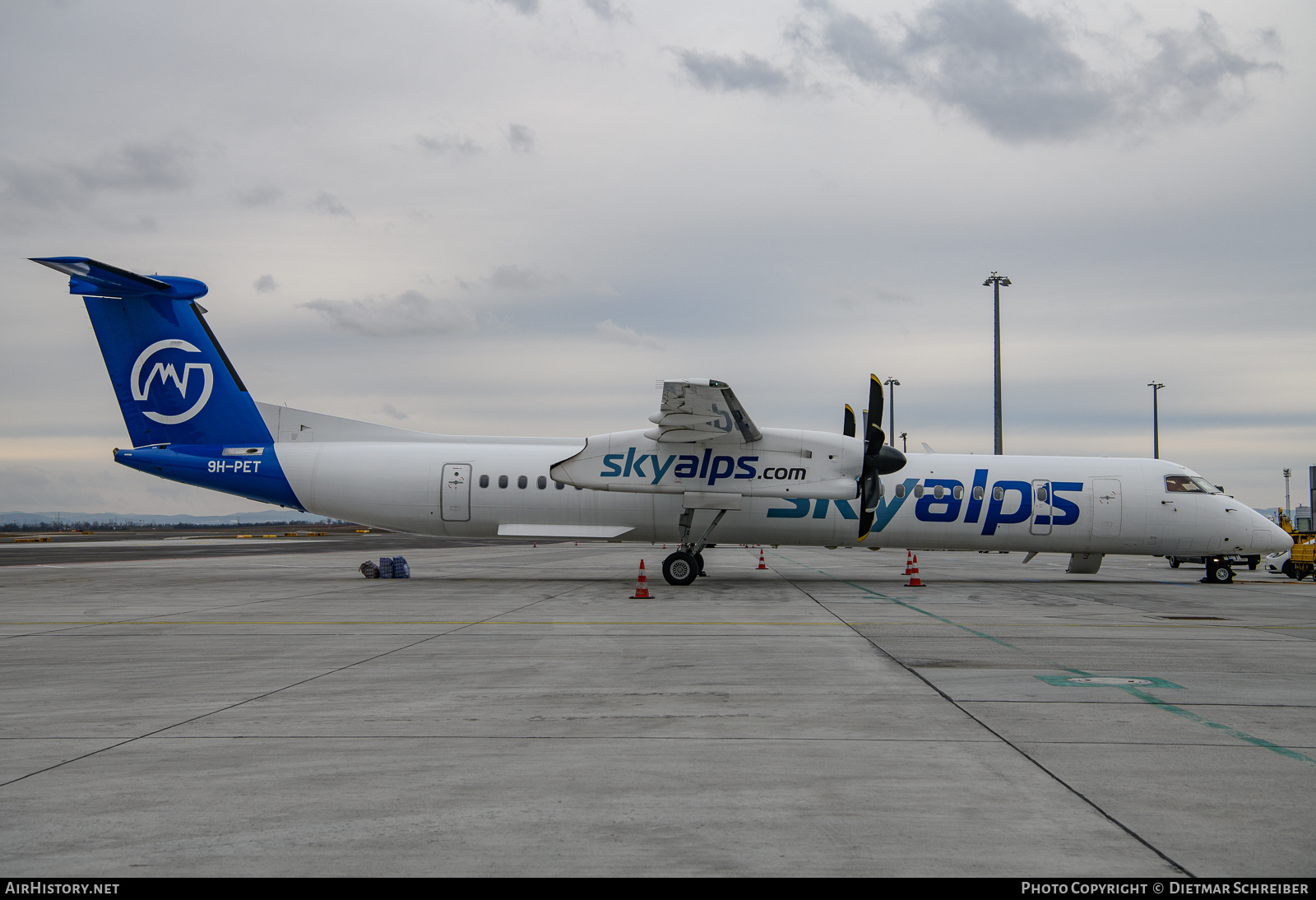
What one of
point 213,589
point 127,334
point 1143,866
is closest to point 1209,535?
point 1143,866

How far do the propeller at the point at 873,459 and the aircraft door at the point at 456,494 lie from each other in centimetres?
958

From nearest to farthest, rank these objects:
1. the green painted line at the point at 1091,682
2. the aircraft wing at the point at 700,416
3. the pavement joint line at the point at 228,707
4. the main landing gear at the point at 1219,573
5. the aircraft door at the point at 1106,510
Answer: the pavement joint line at the point at 228,707
the green painted line at the point at 1091,682
the aircraft wing at the point at 700,416
the aircraft door at the point at 1106,510
the main landing gear at the point at 1219,573

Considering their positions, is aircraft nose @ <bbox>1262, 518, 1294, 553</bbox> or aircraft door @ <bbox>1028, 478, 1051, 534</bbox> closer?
aircraft door @ <bbox>1028, 478, 1051, 534</bbox>

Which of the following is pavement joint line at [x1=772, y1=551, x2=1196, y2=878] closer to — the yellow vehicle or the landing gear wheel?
the landing gear wheel

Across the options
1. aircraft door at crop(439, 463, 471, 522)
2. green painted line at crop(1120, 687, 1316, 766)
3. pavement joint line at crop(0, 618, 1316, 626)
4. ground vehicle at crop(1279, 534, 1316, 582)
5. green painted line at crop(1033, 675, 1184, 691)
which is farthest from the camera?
ground vehicle at crop(1279, 534, 1316, 582)

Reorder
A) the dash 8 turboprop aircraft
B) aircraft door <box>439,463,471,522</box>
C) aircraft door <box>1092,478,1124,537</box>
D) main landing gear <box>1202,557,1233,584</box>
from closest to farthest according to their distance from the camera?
the dash 8 turboprop aircraft
aircraft door <box>1092,478,1124,537</box>
aircraft door <box>439,463,471,522</box>
main landing gear <box>1202,557,1233,584</box>

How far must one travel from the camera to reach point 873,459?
64.4 feet

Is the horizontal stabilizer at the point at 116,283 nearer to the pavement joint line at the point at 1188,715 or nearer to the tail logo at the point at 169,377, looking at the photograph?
the tail logo at the point at 169,377

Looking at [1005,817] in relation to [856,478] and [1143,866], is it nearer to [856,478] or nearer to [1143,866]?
[1143,866]

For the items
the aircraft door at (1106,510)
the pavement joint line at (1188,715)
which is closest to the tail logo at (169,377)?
the pavement joint line at (1188,715)

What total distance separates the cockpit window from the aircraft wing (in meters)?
10.8

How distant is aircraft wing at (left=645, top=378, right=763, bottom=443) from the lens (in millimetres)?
18500

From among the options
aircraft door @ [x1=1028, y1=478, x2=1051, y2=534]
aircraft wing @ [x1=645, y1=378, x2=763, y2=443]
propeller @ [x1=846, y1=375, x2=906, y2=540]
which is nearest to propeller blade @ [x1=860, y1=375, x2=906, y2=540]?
propeller @ [x1=846, y1=375, x2=906, y2=540]

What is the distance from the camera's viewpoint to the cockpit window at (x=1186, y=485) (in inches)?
849
